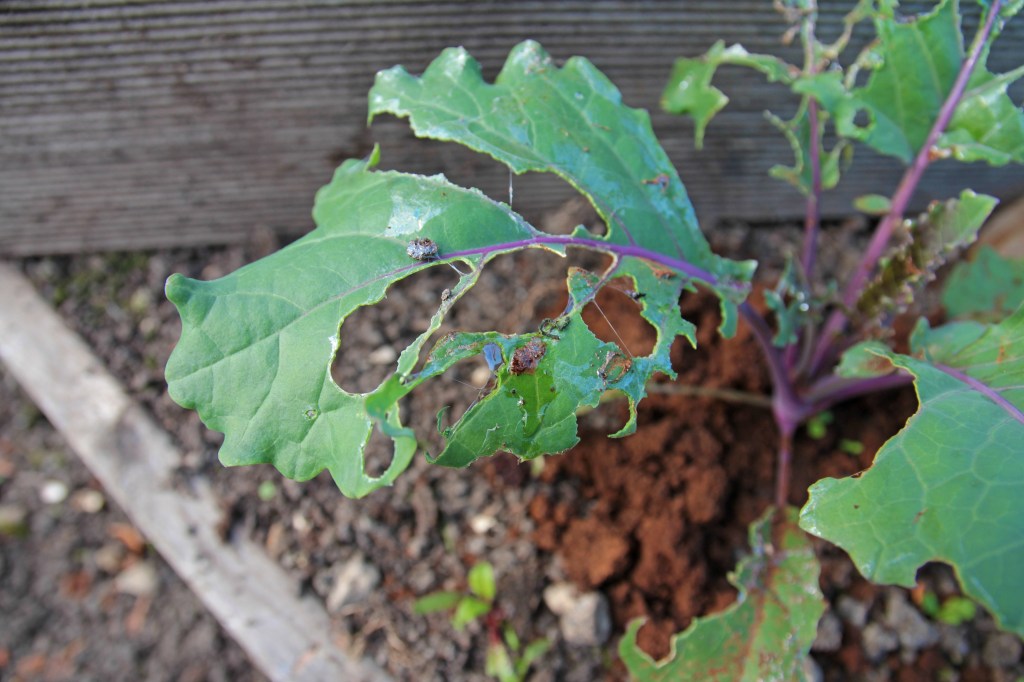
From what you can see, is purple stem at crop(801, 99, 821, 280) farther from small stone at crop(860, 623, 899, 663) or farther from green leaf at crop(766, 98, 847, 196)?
small stone at crop(860, 623, 899, 663)

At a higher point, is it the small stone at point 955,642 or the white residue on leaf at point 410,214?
the white residue on leaf at point 410,214

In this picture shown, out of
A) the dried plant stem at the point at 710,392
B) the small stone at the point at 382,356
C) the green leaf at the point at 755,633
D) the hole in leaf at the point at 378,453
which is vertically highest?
the dried plant stem at the point at 710,392

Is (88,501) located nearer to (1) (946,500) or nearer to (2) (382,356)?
(2) (382,356)

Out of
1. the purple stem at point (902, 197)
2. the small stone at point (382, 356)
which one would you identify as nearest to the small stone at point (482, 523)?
the small stone at point (382, 356)

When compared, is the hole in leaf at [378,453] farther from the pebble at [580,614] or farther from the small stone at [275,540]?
the pebble at [580,614]

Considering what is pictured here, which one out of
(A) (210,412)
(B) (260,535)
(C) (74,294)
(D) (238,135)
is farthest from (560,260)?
(C) (74,294)

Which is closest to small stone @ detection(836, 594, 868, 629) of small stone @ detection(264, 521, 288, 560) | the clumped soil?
the clumped soil

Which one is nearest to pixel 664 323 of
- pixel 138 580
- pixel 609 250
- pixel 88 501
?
pixel 609 250
